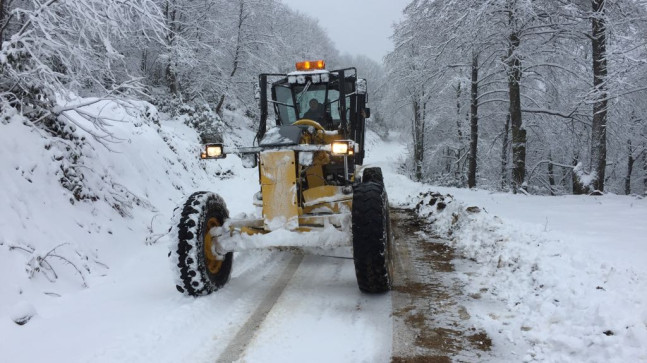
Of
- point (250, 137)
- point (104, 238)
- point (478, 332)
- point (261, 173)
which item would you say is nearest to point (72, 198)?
point (104, 238)

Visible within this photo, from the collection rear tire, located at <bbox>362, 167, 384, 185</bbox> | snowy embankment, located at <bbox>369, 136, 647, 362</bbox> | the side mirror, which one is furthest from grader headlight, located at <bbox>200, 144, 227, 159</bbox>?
snowy embankment, located at <bbox>369, 136, 647, 362</bbox>

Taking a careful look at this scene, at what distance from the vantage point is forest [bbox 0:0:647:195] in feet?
18.6

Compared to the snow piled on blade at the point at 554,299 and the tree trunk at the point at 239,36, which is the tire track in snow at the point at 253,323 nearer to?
the snow piled on blade at the point at 554,299

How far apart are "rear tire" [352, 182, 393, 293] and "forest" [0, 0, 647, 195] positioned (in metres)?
3.50

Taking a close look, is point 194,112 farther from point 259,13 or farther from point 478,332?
point 478,332

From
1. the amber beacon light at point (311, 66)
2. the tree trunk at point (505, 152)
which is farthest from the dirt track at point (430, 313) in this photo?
the tree trunk at point (505, 152)

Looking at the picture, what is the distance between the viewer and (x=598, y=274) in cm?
376

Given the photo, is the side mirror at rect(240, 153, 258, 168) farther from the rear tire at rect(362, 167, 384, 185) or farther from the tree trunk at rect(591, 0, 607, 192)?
the tree trunk at rect(591, 0, 607, 192)

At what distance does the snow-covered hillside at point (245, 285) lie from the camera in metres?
3.18

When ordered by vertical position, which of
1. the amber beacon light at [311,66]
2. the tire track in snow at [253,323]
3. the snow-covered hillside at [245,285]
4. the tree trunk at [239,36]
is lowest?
the tire track in snow at [253,323]

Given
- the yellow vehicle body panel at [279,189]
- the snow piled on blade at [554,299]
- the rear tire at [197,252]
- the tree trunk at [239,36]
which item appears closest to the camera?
the snow piled on blade at [554,299]

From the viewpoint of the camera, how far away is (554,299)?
142 inches

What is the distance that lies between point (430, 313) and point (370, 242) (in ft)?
2.81

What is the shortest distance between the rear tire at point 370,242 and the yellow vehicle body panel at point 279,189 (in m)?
0.73
